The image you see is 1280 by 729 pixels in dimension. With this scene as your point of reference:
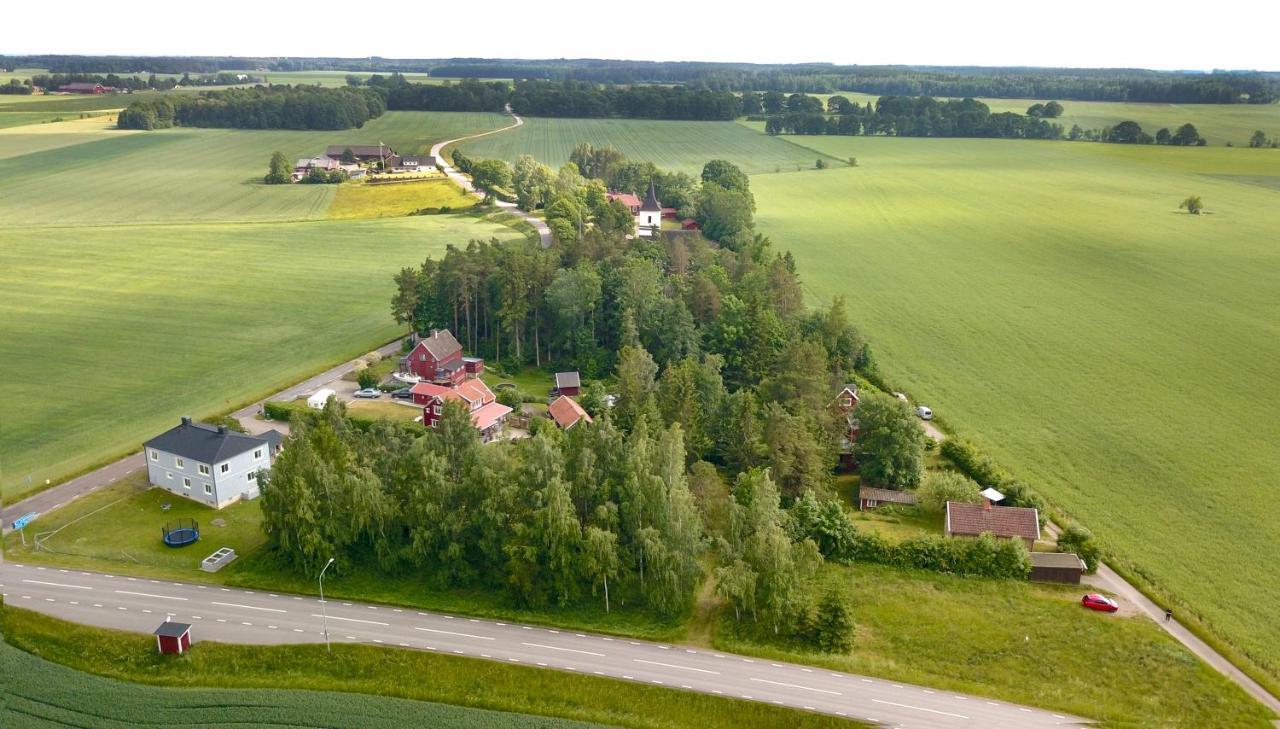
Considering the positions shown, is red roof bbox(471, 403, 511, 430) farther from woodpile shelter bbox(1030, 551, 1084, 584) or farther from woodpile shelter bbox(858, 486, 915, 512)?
woodpile shelter bbox(1030, 551, 1084, 584)

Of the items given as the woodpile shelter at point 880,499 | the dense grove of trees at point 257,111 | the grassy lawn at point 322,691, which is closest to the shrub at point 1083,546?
the woodpile shelter at point 880,499

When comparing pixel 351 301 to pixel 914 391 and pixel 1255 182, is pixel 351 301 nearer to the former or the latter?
pixel 914 391

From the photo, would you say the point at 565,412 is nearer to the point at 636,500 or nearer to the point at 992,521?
the point at 636,500

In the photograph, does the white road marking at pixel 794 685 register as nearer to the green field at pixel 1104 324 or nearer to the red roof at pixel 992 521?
the red roof at pixel 992 521

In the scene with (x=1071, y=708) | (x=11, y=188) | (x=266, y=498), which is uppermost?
(x=11, y=188)

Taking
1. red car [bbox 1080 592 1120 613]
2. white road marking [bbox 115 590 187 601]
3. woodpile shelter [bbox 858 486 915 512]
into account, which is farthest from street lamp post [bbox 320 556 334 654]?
red car [bbox 1080 592 1120 613]

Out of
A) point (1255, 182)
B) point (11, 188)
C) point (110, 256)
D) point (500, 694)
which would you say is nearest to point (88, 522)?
point (500, 694)
